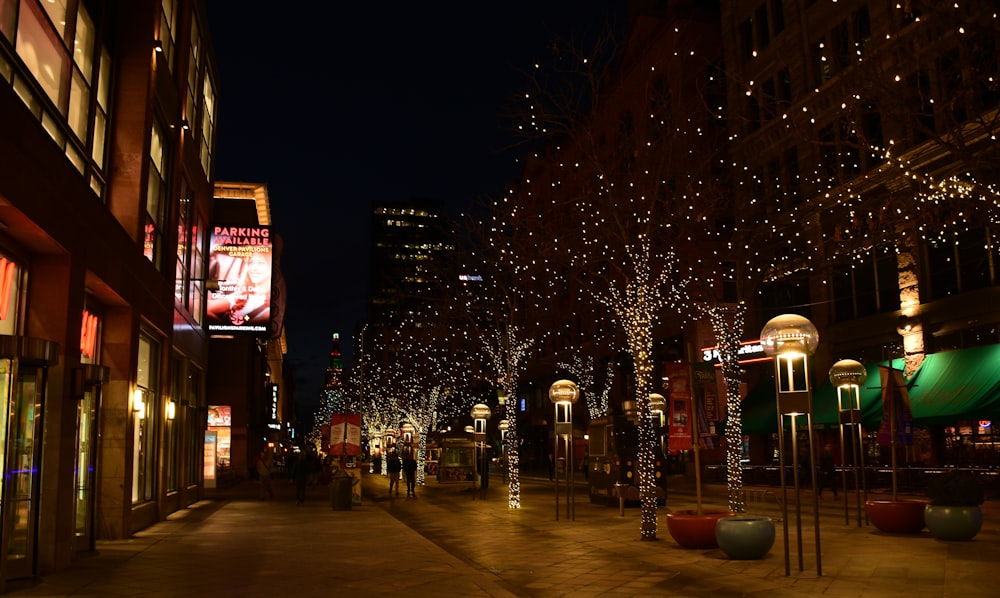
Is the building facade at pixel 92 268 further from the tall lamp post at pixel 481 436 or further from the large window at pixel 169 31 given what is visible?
the tall lamp post at pixel 481 436

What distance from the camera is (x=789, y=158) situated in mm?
32812

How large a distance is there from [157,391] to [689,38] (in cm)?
3098

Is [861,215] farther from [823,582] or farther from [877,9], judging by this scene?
[823,582]

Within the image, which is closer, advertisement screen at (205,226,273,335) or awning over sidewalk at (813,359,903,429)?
awning over sidewalk at (813,359,903,429)

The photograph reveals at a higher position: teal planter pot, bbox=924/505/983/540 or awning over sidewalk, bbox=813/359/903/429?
awning over sidewalk, bbox=813/359/903/429

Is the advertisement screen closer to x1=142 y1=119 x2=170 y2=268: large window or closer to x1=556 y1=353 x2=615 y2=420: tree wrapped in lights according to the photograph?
x1=142 y1=119 x2=170 y2=268: large window

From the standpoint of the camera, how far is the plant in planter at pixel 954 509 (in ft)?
49.1

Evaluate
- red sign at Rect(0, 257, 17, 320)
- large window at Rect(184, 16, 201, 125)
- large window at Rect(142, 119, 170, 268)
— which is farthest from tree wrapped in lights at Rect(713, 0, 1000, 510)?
large window at Rect(184, 16, 201, 125)

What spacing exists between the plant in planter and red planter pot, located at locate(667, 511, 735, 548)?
3828 mm

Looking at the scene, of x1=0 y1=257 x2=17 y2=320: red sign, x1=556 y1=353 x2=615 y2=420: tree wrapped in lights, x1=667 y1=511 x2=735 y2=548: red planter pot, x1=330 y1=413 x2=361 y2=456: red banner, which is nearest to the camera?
x1=0 y1=257 x2=17 y2=320: red sign

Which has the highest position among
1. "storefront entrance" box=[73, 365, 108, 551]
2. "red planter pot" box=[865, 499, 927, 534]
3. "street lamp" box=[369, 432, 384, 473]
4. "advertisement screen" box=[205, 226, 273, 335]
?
"advertisement screen" box=[205, 226, 273, 335]

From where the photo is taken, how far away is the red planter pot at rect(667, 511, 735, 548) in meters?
14.6

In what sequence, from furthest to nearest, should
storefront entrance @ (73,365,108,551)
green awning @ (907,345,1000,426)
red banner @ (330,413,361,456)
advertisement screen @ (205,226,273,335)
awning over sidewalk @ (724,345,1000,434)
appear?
red banner @ (330,413,361,456), advertisement screen @ (205,226,273,335), awning over sidewalk @ (724,345,1000,434), green awning @ (907,345,1000,426), storefront entrance @ (73,365,108,551)

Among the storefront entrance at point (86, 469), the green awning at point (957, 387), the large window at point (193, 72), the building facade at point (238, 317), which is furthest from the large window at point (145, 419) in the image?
the green awning at point (957, 387)
